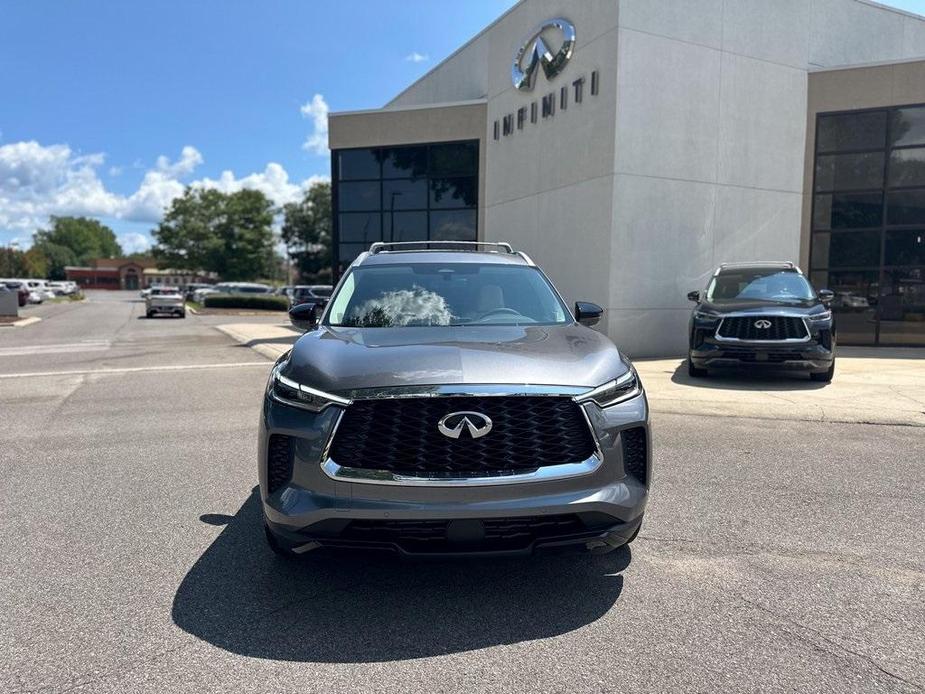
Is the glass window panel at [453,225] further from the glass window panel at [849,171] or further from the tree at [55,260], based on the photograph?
the tree at [55,260]

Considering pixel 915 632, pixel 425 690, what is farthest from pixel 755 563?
pixel 425 690

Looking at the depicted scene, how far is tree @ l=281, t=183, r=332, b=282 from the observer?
6681cm

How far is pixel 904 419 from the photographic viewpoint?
24.5 feet

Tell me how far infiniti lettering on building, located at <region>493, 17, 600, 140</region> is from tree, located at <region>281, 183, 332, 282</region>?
50354mm

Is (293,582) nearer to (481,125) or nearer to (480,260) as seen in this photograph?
(480,260)

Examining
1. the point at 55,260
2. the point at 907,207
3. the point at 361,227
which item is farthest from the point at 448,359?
the point at 55,260

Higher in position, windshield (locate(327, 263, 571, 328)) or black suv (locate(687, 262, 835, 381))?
windshield (locate(327, 263, 571, 328))

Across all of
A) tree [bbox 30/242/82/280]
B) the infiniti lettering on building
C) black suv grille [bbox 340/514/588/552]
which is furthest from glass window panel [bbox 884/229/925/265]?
tree [bbox 30/242/82/280]

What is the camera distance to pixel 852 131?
52.4 feet

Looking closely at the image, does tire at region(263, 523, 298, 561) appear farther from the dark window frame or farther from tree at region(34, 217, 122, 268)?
tree at region(34, 217, 122, 268)

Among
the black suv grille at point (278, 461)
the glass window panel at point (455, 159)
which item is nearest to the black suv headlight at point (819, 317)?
the black suv grille at point (278, 461)

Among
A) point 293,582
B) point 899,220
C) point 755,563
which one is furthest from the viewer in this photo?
point 899,220

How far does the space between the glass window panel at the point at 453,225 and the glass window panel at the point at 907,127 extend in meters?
10.8

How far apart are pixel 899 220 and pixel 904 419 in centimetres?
Result: 1052
